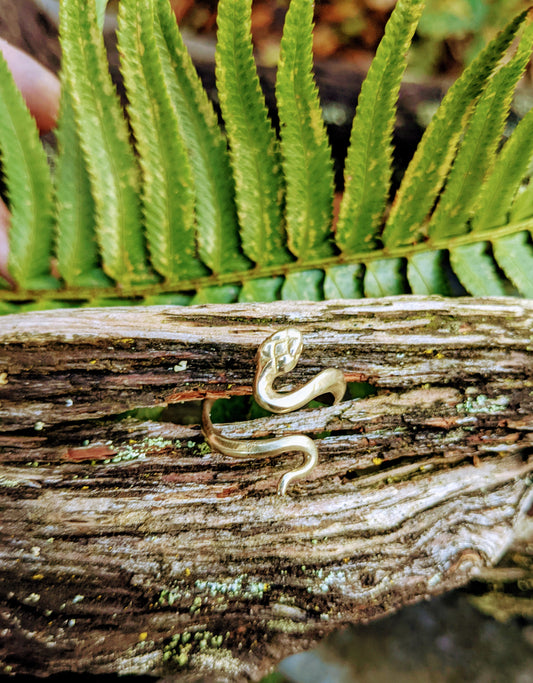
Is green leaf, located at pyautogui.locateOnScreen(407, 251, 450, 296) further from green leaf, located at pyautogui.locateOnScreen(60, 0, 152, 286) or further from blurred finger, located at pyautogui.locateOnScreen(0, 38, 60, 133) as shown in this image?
blurred finger, located at pyautogui.locateOnScreen(0, 38, 60, 133)

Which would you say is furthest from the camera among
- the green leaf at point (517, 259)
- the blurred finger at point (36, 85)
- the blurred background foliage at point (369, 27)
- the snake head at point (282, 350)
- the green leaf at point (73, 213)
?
the blurred background foliage at point (369, 27)

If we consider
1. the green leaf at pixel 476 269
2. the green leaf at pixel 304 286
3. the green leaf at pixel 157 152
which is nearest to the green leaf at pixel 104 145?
the green leaf at pixel 157 152

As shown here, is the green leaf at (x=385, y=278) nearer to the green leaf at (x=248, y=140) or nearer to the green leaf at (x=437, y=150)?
the green leaf at (x=437, y=150)

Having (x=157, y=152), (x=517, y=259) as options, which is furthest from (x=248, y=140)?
(x=517, y=259)

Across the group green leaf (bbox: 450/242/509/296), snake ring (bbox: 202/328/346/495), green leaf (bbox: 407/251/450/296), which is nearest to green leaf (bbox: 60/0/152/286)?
snake ring (bbox: 202/328/346/495)

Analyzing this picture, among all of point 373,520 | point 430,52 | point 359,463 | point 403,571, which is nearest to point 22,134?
point 359,463

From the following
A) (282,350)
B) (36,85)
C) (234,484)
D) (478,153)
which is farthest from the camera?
(36,85)

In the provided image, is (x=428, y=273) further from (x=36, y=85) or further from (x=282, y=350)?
(x=36, y=85)
